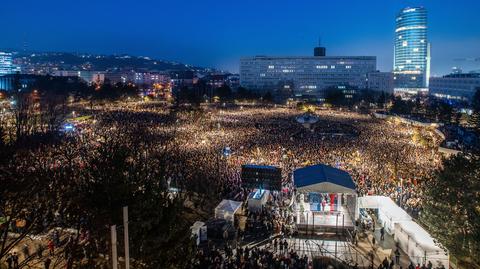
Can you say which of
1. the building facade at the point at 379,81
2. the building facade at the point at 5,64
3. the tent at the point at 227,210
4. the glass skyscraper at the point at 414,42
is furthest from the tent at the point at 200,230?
the building facade at the point at 5,64

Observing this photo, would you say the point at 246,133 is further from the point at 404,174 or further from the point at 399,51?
the point at 399,51

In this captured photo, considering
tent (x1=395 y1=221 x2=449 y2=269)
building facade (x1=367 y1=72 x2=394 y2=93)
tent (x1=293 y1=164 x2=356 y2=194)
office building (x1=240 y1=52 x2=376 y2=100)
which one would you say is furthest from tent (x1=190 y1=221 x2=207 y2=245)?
building facade (x1=367 y1=72 x2=394 y2=93)

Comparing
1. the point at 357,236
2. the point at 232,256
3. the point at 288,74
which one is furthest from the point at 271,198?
the point at 288,74

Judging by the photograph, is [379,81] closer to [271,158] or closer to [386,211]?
[271,158]

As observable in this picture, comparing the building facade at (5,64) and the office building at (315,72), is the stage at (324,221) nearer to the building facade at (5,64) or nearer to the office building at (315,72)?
the office building at (315,72)

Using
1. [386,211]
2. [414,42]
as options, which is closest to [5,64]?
[414,42]
